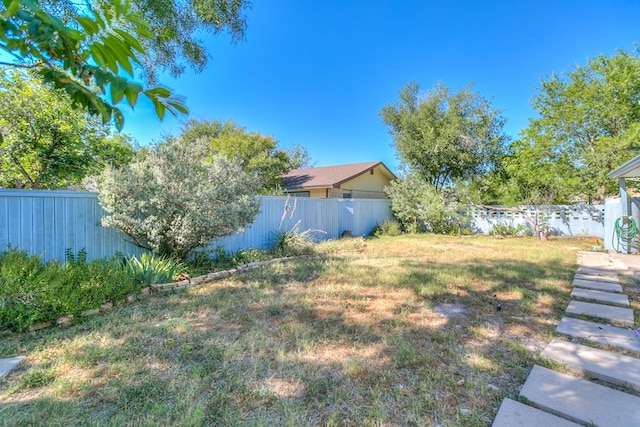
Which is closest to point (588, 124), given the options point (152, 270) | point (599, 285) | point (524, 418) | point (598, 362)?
point (599, 285)

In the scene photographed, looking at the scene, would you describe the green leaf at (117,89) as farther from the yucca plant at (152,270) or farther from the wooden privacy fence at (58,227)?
the wooden privacy fence at (58,227)

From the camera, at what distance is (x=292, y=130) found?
20453 mm

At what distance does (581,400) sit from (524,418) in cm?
51

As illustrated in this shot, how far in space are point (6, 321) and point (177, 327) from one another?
1612 millimetres

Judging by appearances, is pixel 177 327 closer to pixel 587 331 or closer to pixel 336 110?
pixel 587 331

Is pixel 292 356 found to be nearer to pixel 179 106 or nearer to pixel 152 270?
pixel 179 106

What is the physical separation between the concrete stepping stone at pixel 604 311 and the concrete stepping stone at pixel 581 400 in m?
1.79

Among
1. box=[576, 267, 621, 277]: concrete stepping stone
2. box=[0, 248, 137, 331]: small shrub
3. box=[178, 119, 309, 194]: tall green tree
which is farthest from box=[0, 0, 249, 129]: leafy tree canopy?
box=[178, 119, 309, 194]: tall green tree

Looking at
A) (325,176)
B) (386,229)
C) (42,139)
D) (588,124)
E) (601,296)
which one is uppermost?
(588,124)

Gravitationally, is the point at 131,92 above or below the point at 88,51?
below

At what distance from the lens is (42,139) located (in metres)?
7.45

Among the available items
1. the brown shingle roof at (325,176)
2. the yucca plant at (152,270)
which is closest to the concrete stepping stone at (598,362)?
the yucca plant at (152,270)

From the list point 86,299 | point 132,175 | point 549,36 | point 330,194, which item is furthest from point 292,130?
point 86,299

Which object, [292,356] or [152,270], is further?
[152,270]
